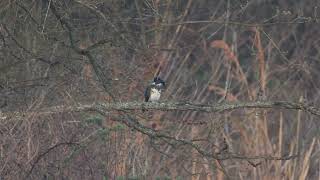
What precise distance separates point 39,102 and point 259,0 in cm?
742

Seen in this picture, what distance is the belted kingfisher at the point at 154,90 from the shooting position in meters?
6.72

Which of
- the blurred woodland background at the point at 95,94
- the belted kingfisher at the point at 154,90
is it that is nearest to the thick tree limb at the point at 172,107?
the blurred woodland background at the point at 95,94

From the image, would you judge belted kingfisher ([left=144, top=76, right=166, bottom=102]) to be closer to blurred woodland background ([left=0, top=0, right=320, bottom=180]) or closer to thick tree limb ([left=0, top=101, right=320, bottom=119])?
blurred woodland background ([left=0, top=0, right=320, bottom=180])

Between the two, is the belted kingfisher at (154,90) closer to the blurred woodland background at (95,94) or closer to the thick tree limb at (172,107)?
the blurred woodland background at (95,94)

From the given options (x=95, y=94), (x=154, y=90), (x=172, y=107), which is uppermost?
(x=154, y=90)

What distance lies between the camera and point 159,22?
655 centimetres

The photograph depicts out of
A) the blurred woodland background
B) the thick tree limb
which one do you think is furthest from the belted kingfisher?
the thick tree limb

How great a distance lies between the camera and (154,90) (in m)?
6.86

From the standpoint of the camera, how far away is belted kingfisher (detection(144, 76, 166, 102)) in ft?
22.1

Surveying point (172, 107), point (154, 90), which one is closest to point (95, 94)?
point (154, 90)

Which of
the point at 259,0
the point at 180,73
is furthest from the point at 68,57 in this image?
the point at 259,0

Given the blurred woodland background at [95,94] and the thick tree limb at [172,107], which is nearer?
the thick tree limb at [172,107]

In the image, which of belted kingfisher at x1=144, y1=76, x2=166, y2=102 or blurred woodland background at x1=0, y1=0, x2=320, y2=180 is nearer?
blurred woodland background at x1=0, y1=0, x2=320, y2=180

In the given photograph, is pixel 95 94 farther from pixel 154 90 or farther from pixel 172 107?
pixel 172 107
